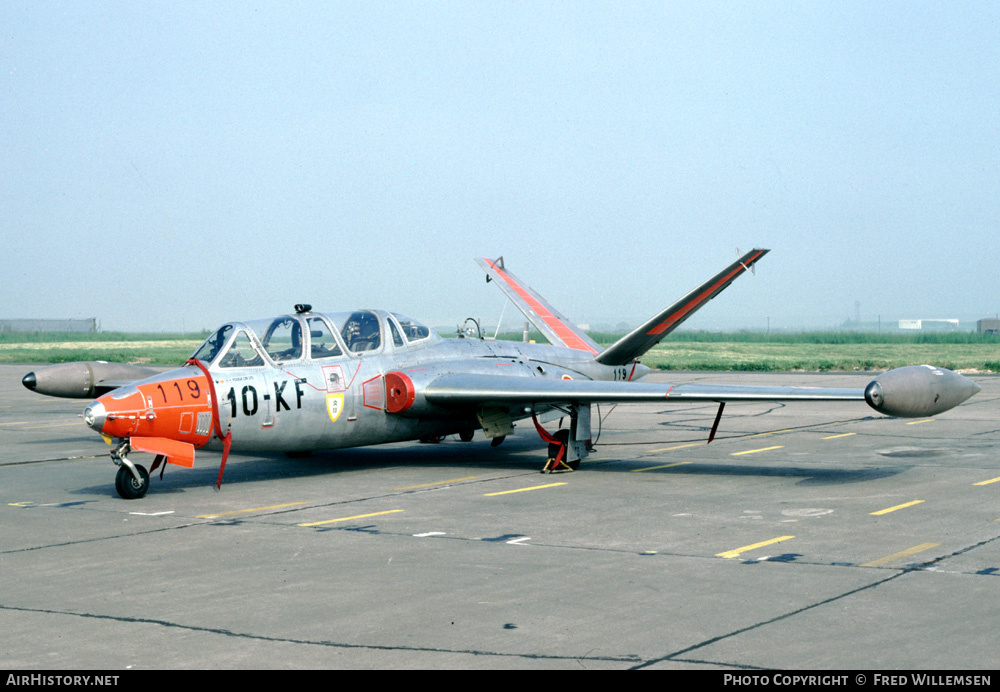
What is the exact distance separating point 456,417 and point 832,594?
31.3ft

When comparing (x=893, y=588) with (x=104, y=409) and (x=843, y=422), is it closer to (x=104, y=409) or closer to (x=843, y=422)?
(x=104, y=409)

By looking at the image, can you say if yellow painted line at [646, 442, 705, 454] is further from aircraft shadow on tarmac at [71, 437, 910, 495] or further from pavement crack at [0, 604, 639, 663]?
pavement crack at [0, 604, 639, 663]

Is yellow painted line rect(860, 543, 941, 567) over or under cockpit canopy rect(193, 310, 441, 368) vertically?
under

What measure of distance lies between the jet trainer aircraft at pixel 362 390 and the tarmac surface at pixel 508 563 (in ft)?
2.50

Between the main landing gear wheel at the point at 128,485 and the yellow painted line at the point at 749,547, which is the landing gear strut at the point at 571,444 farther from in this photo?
the main landing gear wheel at the point at 128,485

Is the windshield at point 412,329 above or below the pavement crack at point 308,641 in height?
above

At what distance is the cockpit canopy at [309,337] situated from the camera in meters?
A: 14.2

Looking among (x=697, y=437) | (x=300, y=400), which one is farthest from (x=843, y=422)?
(x=300, y=400)

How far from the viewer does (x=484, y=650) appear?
644cm

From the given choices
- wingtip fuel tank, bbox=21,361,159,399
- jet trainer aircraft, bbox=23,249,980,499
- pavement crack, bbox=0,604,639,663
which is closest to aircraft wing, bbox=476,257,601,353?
jet trainer aircraft, bbox=23,249,980,499

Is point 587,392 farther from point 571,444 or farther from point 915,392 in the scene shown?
point 915,392

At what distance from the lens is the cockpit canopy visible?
558 inches

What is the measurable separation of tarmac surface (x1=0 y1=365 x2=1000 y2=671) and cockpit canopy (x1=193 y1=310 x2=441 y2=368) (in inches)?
77.0

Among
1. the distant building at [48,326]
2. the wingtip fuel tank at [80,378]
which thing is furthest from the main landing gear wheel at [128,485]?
the distant building at [48,326]
